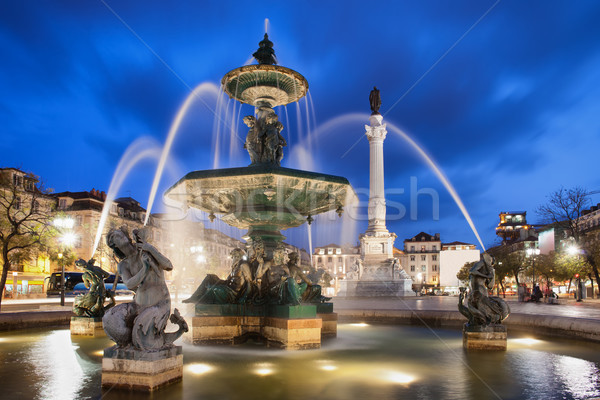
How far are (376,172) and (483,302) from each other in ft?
132

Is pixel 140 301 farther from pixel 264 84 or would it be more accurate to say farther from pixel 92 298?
pixel 264 84

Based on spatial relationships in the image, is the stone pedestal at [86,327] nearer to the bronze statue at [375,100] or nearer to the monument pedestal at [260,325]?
the monument pedestal at [260,325]

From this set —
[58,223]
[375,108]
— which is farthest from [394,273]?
[58,223]

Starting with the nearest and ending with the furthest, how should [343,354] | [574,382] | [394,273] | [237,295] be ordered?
[574,382] < [343,354] < [237,295] < [394,273]

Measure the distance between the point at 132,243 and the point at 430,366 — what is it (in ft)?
14.1

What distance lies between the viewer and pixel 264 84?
11.6 m

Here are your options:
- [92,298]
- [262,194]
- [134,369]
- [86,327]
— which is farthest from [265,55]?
[134,369]

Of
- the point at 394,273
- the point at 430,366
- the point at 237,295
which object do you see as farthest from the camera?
the point at 394,273

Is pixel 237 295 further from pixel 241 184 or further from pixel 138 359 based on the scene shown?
pixel 138 359

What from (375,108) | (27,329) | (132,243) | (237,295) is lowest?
(27,329)

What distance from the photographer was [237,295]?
9.39 metres

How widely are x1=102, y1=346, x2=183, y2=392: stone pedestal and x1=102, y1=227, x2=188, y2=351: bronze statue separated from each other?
0.29 feet

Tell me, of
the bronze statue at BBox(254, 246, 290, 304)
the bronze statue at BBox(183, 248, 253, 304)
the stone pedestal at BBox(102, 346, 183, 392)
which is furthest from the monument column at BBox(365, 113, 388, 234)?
the stone pedestal at BBox(102, 346, 183, 392)

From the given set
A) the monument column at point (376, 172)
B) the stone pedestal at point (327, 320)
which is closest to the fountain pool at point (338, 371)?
the stone pedestal at point (327, 320)
